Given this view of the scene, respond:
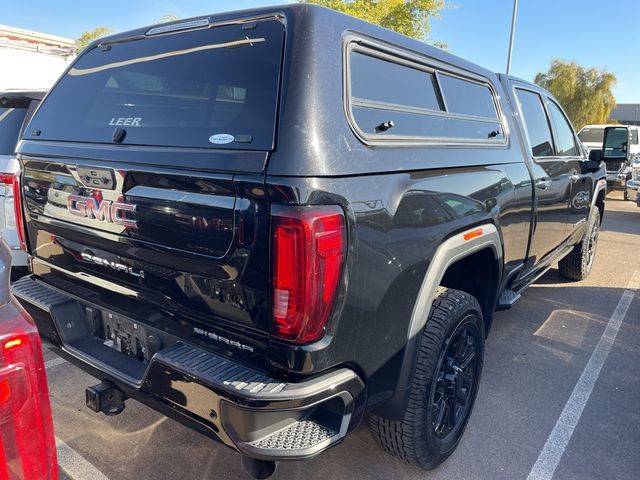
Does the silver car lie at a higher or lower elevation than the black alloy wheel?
higher

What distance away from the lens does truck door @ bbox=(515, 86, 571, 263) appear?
3.64m

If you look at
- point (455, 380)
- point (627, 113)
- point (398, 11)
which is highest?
point (398, 11)

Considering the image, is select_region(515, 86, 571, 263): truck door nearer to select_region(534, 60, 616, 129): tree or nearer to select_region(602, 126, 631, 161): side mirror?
select_region(602, 126, 631, 161): side mirror

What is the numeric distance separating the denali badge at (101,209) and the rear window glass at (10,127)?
7.81 ft

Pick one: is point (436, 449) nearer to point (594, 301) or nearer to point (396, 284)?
point (396, 284)

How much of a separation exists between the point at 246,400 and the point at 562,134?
162 inches

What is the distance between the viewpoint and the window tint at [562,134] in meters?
4.40

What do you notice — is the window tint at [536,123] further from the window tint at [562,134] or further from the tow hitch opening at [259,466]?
the tow hitch opening at [259,466]

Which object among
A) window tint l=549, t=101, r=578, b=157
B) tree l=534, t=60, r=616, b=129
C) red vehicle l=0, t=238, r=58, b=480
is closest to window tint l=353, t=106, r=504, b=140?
red vehicle l=0, t=238, r=58, b=480

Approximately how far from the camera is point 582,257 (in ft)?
18.2

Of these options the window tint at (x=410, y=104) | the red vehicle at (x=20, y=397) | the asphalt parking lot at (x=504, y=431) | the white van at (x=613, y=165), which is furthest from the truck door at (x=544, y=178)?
the white van at (x=613, y=165)

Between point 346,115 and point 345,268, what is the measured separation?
577 mm

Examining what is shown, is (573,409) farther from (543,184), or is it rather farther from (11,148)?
(11,148)

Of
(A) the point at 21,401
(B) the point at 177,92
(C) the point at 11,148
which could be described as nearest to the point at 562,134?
(B) the point at 177,92
